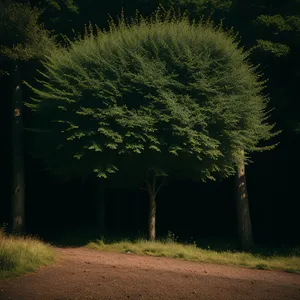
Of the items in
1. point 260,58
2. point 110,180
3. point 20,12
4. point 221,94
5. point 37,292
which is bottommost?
point 37,292

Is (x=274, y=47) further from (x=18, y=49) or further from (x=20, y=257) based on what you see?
(x=20, y=257)

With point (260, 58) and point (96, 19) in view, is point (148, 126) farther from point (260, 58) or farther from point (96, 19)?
point (96, 19)

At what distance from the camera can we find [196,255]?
13188mm

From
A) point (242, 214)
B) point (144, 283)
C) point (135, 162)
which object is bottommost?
point (144, 283)

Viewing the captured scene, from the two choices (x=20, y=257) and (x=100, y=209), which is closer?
(x=20, y=257)

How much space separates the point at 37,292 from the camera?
759 cm

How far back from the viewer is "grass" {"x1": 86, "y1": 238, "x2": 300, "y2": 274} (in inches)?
487

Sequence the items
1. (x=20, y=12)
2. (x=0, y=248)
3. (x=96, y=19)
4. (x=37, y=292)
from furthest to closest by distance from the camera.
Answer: (x=96, y=19), (x=20, y=12), (x=0, y=248), (x=37, y=292)

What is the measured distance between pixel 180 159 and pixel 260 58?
237 inches

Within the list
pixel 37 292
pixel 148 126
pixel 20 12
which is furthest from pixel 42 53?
pixel 37 292

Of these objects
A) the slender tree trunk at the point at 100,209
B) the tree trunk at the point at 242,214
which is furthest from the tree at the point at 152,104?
the slender tree trunk at the point at 100,209

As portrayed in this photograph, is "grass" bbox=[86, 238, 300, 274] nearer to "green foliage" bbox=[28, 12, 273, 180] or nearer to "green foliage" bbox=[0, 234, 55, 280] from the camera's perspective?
"green foliage" bbox=[28, 12, 273, 180]

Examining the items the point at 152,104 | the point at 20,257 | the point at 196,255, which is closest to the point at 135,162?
the point at 152,104

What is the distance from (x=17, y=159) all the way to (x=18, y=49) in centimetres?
457
